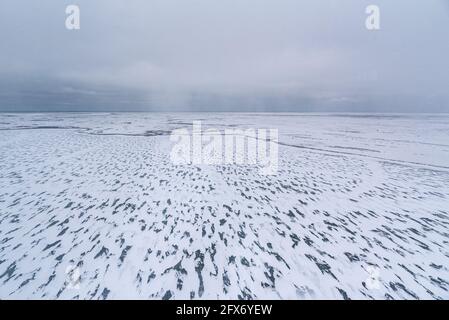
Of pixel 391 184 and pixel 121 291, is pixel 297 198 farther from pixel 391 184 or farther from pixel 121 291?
pixel 121 291

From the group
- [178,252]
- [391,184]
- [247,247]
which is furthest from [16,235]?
[391,184]

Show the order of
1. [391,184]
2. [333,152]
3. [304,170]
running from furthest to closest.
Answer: [333,152], [304,170], [391,184]

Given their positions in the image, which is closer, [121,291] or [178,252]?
[121,291]
